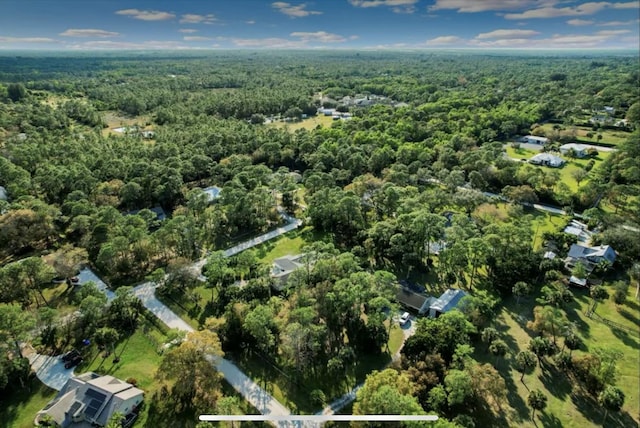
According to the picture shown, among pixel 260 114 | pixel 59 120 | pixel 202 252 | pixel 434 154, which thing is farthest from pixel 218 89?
pixel 202 252

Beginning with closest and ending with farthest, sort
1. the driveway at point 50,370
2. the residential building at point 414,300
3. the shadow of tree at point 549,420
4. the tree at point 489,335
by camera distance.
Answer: the shadow of tree at point 549,420 → the driveway at point 50,370 → the tree at point 489,335 → the residential building at point 414,300

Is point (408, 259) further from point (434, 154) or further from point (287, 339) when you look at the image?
point (434, 154)

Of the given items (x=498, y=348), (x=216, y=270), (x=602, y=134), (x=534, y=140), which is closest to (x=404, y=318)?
(x=498, y=348)

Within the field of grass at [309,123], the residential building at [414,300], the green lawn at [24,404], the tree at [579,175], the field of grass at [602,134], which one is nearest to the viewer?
the green lawn at [24,404]

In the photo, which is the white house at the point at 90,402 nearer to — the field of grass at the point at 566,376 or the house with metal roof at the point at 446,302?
the field of grass at the point at 566,376

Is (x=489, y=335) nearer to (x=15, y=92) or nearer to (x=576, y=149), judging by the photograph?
(x=576, y=149)

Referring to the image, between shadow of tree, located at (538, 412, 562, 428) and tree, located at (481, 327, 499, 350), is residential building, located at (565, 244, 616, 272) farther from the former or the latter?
shadow of tree, located at (538, 412, 562, 428)

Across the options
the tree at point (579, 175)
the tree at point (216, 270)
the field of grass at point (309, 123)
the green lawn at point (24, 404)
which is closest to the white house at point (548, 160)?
the tree at point (579, 175)
